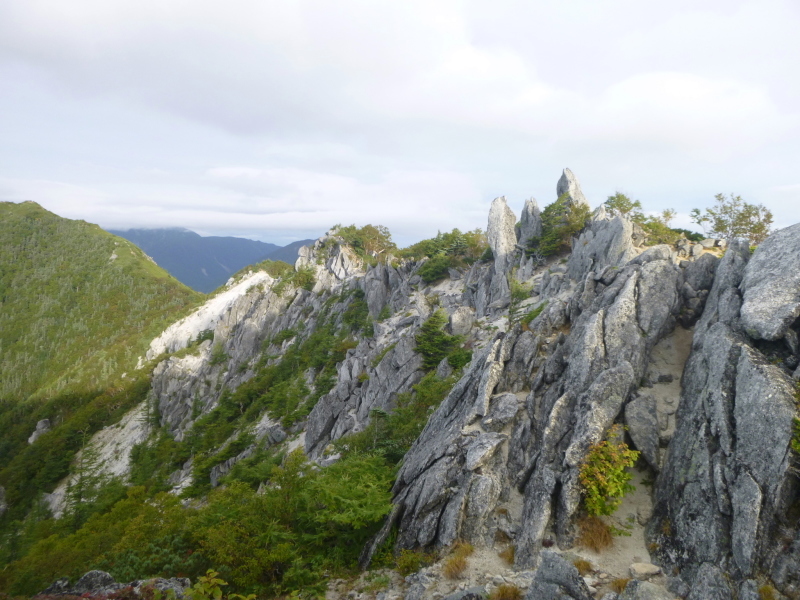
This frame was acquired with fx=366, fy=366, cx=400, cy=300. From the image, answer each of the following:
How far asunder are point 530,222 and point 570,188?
20.3 ft

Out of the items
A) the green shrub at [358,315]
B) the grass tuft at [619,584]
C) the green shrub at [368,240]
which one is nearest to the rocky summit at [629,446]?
the grass tuft at [619,584]

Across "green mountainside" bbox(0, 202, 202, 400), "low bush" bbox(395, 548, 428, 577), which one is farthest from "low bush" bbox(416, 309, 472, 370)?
"green mountainside" bbox(0, 202, 202, 400)

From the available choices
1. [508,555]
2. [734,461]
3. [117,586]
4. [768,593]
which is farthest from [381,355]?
[768,593]

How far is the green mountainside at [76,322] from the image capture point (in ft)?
A: 416

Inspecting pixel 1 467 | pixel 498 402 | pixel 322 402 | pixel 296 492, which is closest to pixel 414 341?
pixel 322 402

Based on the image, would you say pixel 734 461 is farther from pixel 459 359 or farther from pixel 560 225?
pixel 560 225

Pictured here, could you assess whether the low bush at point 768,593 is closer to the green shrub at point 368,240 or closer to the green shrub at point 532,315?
the green shrub at point 532,315

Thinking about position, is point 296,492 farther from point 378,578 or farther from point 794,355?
point 794,355

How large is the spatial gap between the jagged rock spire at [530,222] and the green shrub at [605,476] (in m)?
35.2

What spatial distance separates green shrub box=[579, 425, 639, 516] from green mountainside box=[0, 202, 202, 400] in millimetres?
129479

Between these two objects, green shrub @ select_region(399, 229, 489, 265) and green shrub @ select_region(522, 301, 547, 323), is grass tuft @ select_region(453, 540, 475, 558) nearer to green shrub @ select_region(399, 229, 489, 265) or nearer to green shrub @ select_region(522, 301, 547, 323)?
green shrub @ select_region(522, 301, 547, 323)

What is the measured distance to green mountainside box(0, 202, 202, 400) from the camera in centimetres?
12688

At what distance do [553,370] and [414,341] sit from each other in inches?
732

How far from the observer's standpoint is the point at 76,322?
170 m
